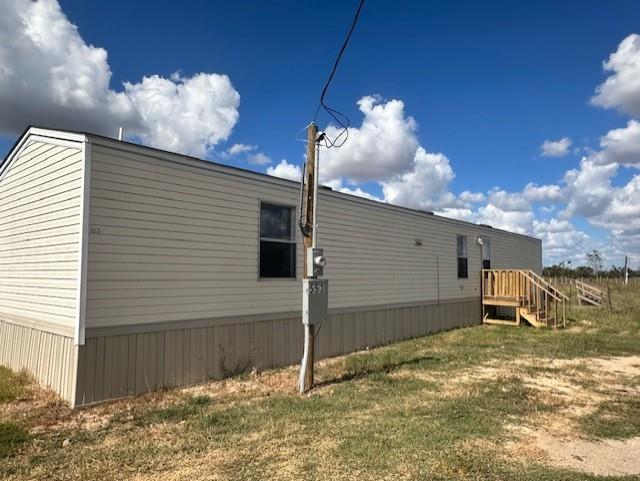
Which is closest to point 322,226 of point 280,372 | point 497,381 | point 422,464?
point 280,372

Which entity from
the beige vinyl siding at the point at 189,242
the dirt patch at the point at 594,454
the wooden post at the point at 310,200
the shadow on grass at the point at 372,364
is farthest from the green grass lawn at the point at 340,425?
the beige vinyl siding at the point at 189,242

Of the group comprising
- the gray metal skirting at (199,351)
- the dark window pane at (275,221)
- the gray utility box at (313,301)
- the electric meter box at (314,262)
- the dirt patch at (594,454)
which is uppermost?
the dark window pane at (275,221)

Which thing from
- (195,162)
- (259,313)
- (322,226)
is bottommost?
(259,313)

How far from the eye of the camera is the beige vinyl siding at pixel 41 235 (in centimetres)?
616

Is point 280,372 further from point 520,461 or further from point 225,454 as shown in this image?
point 520,461

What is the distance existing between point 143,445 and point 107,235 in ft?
8.92

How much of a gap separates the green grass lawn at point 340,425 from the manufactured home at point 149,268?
1.69 ft

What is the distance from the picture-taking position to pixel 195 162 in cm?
720

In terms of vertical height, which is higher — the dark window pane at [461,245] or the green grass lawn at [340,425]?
the dark window pane at [461,245]

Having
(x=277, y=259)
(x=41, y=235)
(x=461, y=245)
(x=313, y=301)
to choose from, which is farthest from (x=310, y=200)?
(x=461, y=245)

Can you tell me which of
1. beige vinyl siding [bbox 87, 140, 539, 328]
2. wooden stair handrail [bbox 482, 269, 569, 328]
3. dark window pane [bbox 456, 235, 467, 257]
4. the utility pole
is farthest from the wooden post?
wooden stair handrail [bbox 482, 269, 569, 328]

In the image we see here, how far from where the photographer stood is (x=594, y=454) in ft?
14.5

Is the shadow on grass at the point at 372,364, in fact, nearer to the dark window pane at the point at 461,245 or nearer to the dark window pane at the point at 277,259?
the dark window pane at the point at 277,259

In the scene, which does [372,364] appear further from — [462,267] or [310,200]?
[462,267]
